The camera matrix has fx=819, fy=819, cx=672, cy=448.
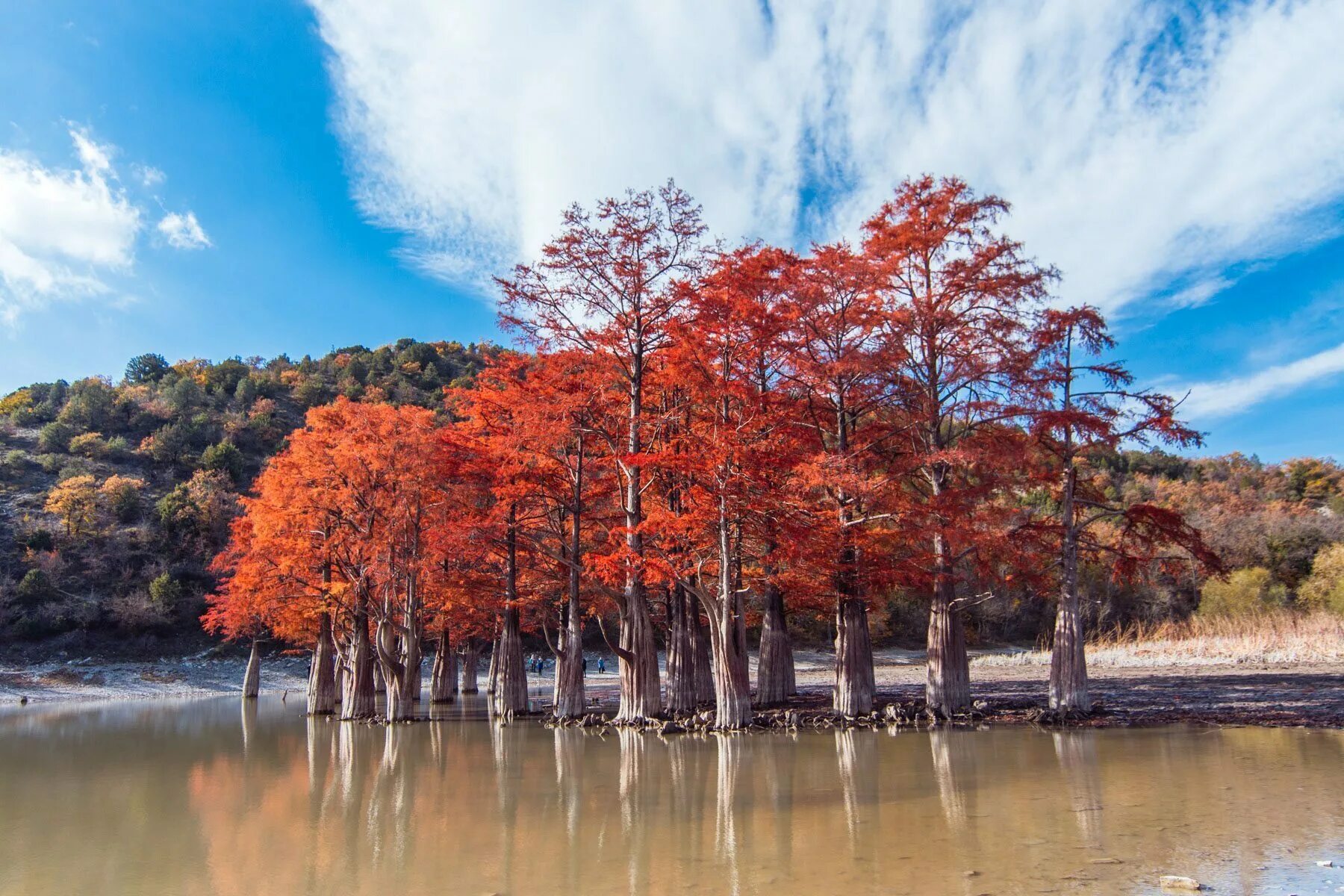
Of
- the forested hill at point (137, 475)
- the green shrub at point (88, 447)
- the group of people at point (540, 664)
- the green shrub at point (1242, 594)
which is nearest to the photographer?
the green shrub at point (1242, 594)

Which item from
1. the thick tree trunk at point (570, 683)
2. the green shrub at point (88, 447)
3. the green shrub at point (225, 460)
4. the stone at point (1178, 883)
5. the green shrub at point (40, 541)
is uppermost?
the green shrub at point (88, 447)

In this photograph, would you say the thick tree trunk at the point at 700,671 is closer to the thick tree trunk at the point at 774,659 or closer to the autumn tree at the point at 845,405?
the thick tree trunk at the point at 774,659

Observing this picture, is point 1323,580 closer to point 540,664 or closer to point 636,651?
point 636,651

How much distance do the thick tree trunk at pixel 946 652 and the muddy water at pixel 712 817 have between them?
187cm

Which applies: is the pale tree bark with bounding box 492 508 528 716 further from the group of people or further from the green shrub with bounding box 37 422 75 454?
the green shrub with bounding box 37 422 75 454

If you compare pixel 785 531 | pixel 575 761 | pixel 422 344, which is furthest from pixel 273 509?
pixel 422 344

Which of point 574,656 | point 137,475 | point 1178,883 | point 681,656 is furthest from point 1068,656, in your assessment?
point 137,475

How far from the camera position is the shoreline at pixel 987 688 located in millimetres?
17281

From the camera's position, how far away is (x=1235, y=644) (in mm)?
29250

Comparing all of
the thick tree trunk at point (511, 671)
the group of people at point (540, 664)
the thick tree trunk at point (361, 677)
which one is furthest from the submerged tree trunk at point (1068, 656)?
the group of people at point (540, 664)

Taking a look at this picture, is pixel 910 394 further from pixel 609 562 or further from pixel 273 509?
pixel 273 509

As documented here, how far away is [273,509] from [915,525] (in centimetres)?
1876

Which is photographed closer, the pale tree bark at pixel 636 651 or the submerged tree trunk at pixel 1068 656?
the submerged tree trunk at pixel 1068 656

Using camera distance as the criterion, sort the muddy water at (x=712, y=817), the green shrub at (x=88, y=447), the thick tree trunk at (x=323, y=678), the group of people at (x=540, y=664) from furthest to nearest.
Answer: the green shrub at (x=88, y=447), the group of people at (x=540, y=664), the thick tree trunk at (x=323, y=678), the muddy water at (x=712, y=817)
